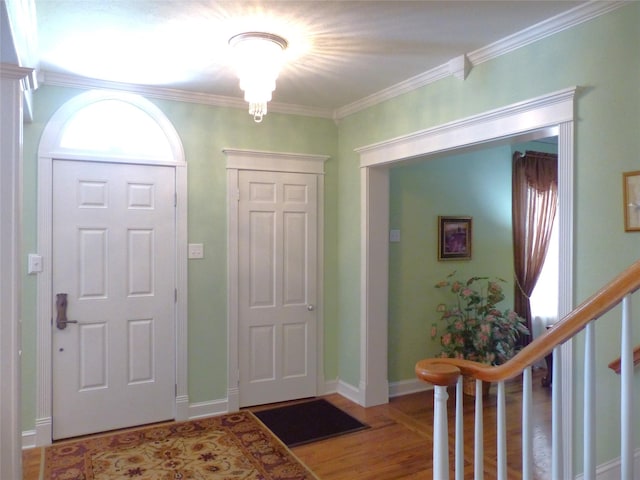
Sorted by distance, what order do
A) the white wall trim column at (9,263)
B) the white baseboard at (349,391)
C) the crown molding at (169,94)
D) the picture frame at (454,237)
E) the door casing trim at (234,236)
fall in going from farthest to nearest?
the picture frame at (454,237) < the white baseboard at (349,391) < the door casing trim at (234,236) < the crown molding at (169,94) < the white wall trim column at (9,263)

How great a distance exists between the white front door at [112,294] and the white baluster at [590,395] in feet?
10.0

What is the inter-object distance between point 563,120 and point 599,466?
1686mm

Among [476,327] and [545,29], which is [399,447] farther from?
[545,29]

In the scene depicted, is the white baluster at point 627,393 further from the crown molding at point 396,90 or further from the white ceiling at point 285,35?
the crown molding at point 396,90

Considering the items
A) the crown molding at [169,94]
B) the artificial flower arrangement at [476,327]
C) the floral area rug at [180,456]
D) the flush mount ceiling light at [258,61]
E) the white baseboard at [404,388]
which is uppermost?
the crown molding at [169,94]

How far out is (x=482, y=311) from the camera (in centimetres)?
444

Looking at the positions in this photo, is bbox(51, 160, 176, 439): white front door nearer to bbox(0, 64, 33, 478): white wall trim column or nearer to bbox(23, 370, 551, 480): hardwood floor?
bbox(23, 370, 551, 480): hardwood floor

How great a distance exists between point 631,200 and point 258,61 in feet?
6.76

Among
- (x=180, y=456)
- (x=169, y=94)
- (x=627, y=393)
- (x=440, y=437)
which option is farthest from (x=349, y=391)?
(x=627, y=393)

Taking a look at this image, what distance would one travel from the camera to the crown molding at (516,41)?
2.31 m

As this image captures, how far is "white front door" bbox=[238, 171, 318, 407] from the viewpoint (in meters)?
4.03

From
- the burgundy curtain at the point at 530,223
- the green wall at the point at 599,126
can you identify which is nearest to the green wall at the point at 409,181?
the green wall at the point at 599,126

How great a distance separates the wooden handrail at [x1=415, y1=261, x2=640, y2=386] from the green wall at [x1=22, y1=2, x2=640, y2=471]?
1017mm

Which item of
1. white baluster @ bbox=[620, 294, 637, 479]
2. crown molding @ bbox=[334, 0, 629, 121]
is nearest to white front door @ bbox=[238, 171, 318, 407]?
crown molding @ bbox=[334, 0, 629, 121]
